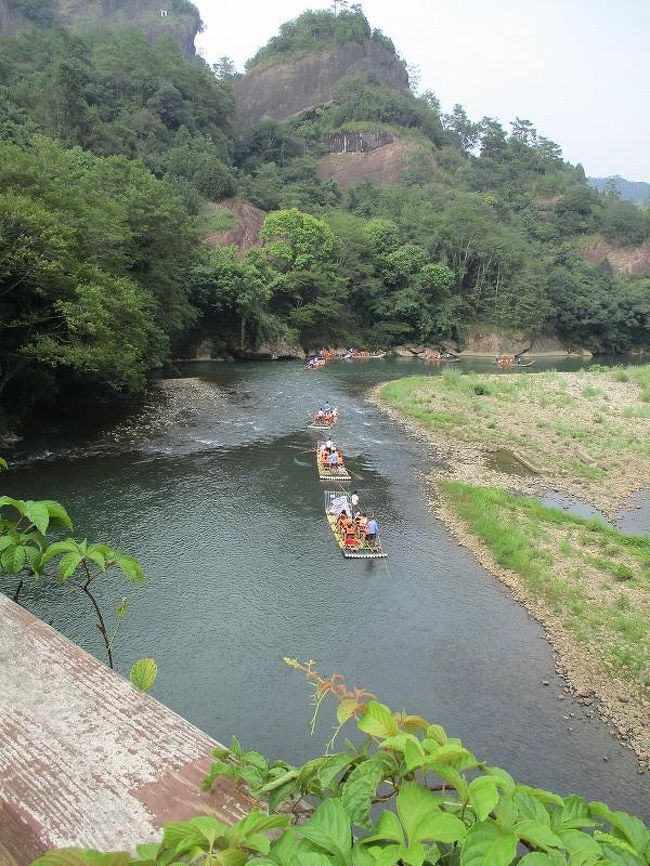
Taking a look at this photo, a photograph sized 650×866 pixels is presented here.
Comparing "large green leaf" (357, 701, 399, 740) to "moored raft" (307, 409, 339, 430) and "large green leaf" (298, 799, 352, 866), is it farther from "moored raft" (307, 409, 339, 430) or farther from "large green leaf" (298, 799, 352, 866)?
"moored raft" (307, 409, 339, 430)

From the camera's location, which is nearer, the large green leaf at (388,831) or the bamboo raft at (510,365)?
the large green leaf at (388,831)

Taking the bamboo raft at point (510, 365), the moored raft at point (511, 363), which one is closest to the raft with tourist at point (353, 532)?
the bamboo raft at point (510, 365)

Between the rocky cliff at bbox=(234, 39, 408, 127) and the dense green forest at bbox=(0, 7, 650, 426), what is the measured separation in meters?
3.19

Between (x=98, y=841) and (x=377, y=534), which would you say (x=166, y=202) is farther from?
(x=98, y=841)

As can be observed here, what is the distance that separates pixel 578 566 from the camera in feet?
50.1

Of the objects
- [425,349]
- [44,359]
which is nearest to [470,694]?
[44,359]

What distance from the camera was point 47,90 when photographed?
188 ft

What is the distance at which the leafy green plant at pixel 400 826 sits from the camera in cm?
134

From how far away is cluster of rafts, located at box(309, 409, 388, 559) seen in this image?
623 inches

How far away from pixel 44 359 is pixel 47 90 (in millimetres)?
50707

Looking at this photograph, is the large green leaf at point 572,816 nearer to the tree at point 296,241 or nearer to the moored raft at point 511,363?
the tree at point 296,241

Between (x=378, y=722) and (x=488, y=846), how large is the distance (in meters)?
0.52

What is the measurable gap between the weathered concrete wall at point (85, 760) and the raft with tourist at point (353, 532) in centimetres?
1350

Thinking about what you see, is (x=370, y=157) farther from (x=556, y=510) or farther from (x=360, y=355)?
(x=556, y=510)
